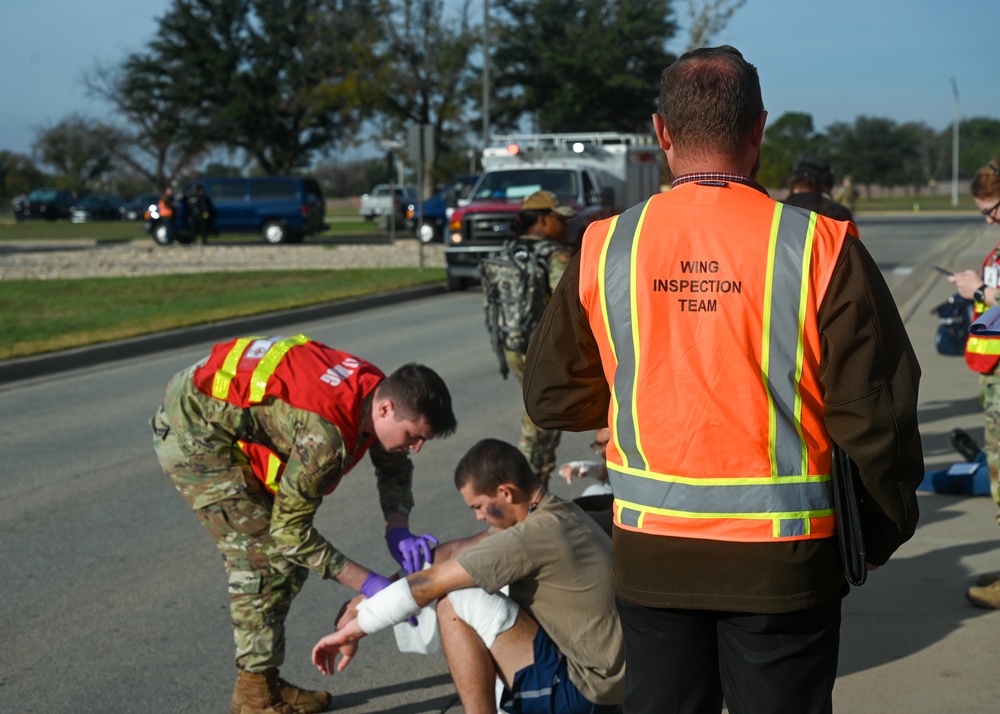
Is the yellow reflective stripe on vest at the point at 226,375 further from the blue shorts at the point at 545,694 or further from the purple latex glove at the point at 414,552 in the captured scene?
the blue shorts at the point at 545,694

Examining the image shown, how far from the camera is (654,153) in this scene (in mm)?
23625

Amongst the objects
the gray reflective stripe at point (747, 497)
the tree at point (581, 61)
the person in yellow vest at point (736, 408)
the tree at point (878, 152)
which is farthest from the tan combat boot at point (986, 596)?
the tree at point (878, 152)

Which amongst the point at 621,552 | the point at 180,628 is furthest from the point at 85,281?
the point at 621,552

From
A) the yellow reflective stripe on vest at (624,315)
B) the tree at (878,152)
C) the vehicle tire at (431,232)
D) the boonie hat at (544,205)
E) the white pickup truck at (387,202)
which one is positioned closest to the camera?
the yellow reflective stripe on vest at (624,315)

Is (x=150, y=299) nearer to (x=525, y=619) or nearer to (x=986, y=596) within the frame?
(x=986, y=596)

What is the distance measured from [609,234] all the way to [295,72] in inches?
Result: 2176

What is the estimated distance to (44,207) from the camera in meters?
59.2

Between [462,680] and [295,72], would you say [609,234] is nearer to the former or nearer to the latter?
[462,680]

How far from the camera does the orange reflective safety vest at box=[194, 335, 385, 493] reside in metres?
3.64

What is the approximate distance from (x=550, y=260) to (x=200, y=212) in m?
28.1

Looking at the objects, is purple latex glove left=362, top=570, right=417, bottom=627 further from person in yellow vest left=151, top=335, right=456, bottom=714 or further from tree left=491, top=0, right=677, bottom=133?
tree left=491, top=0, right=677, bottom=133

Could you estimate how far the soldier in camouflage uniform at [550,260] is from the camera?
6402 mm

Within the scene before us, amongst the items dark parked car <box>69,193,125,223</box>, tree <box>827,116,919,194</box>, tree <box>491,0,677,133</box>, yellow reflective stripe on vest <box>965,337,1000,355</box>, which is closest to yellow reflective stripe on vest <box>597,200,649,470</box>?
yellow reflective stripe on vest <box>965,337,1000,355</box>

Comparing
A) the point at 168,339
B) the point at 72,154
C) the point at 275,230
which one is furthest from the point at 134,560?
the point at 72,154
